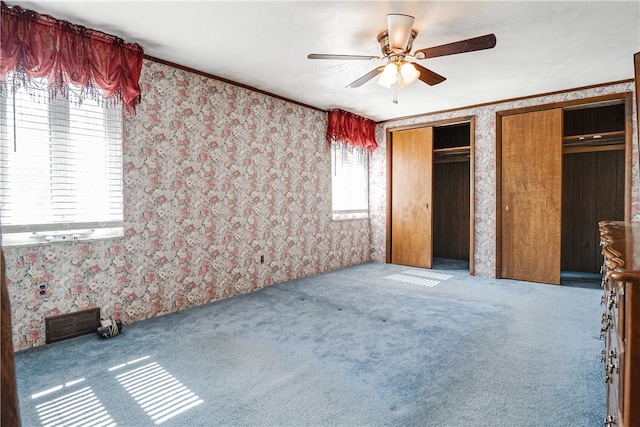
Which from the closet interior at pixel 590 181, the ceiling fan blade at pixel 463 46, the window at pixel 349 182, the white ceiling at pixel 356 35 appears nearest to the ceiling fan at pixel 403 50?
the ceiling fan blade at pixel 463 46

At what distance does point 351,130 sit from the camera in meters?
5.46

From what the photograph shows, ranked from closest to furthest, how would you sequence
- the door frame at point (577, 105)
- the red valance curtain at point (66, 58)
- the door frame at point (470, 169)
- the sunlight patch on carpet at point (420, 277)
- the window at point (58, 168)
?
the red valance curtain at point (66, 58), the window at point (58, 168), the door frame at point (577, 105), the sunlight patch on carpet at point (420, 277), the door frame at point (470, 169)

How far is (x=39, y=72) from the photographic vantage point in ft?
8.28

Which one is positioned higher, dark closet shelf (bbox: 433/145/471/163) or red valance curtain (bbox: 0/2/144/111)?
red valance curtain (bbox: 0/2/144/111)

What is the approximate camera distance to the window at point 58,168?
2.52 meters

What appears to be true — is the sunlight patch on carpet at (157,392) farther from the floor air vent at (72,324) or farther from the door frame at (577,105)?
the door frame at (577,105)

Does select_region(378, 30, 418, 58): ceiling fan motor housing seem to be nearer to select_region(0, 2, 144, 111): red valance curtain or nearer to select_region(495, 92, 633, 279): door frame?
select_region(0, 2, 144, 111): red valance curtain

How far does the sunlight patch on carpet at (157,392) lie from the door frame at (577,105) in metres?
4.31

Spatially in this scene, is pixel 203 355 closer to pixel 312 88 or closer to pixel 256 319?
pixel 256 319

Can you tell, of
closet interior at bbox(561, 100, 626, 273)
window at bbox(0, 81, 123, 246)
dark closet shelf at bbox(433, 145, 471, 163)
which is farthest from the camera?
dark closet shelf at bbox(433, 145, 471, 163)

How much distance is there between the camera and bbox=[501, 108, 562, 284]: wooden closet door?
4.40 m

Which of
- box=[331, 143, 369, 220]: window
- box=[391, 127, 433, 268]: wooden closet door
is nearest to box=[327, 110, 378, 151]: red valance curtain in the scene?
box=[331, 143, 369, 220]: window

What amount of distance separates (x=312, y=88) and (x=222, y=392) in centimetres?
337

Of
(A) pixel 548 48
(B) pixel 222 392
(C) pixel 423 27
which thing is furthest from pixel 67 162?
(A) pixel 548 48
